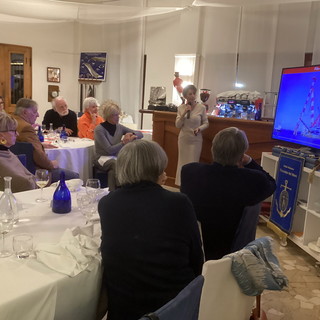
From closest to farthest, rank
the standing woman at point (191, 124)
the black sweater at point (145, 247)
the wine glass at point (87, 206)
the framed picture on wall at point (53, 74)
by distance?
the black sweater at point (145, 247)
the wine glass at point (87, 206)
the standing woman at point (191, 124)
the framed picture on wall at point (53, 74)

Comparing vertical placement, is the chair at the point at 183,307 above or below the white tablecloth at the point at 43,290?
above

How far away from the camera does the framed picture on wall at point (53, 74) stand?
8422mm

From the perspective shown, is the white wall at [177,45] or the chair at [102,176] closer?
the chair at [102,176]

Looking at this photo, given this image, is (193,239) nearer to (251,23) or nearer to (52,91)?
(251,23)

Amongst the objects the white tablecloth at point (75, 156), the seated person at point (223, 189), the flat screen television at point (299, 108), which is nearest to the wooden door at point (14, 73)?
the white tablecloth at point (75, 156)

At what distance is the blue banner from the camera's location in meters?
3.33

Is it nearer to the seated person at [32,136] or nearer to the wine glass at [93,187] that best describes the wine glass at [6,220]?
the wine glass at [93,187]

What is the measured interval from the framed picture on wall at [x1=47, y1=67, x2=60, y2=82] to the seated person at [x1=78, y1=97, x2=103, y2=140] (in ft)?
12.4

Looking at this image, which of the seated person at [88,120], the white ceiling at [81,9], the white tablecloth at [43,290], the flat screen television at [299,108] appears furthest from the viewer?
the white ceiling at [81,9]

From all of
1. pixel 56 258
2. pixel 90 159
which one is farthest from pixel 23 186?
pixel 90 159

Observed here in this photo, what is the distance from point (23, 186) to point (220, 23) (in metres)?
4.67

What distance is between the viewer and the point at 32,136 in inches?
140

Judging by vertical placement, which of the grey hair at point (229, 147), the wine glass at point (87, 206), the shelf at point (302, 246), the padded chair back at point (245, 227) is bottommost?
the shelf at point (302, 246)

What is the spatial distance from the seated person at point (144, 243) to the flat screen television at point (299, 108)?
2.32 m
